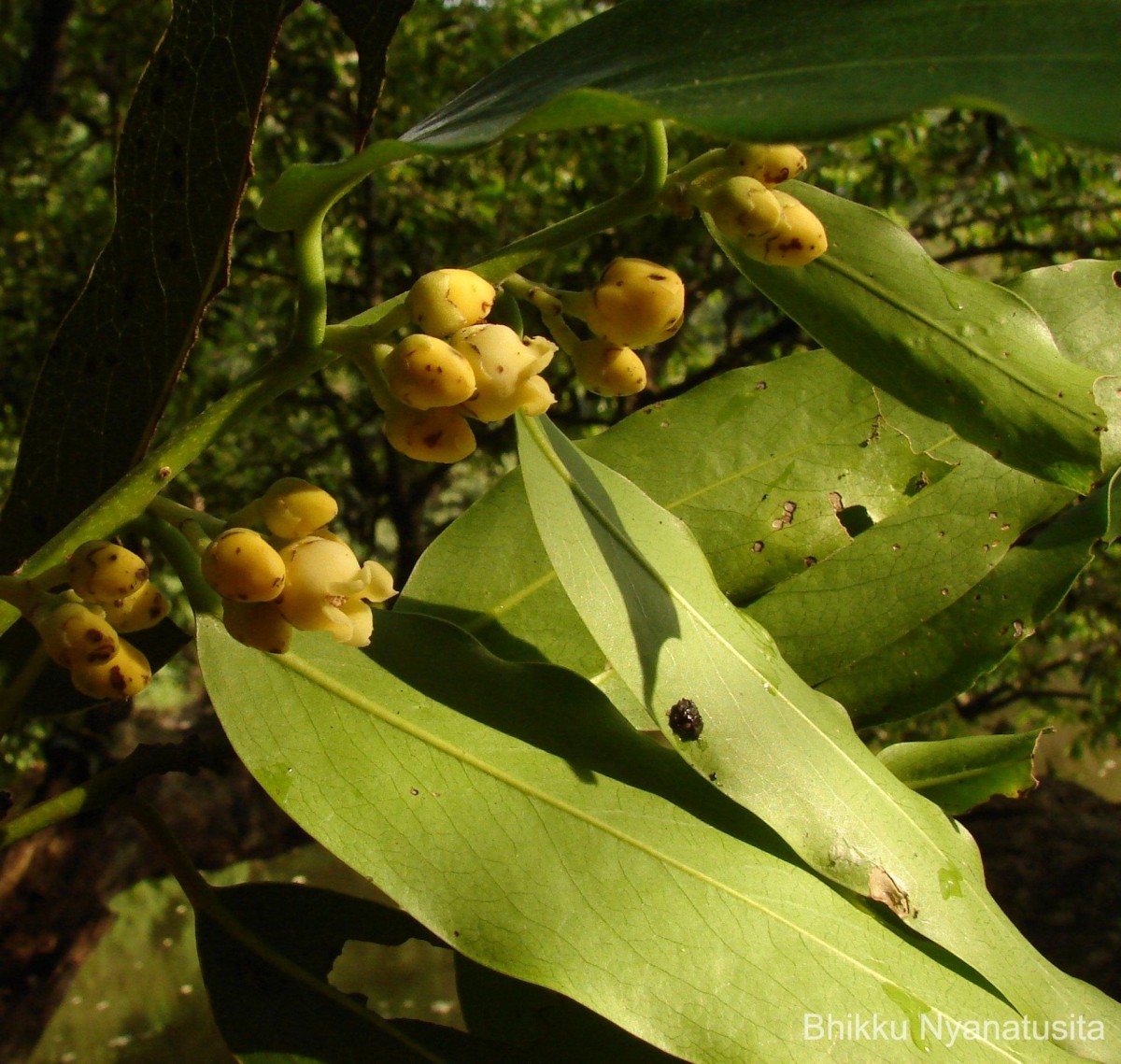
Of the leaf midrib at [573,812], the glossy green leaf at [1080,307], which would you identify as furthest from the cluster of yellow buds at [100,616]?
the glossy green leaf at [1080,307]

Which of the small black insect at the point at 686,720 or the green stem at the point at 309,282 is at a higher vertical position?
the green stem at the point at 309,282

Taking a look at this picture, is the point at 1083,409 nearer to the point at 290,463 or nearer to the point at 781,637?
the point at 781,637

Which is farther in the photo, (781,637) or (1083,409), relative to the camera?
(781,637)

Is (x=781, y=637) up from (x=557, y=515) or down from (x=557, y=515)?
down

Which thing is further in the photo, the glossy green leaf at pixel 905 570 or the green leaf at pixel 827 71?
the glossy green leaf at pixel 905 570

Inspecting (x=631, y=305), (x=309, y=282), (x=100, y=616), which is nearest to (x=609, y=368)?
(x=631, y=305)

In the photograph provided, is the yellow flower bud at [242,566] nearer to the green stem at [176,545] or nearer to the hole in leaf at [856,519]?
the green stem at [176,545]

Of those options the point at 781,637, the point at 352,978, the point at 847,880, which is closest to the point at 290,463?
the point at 352,978
